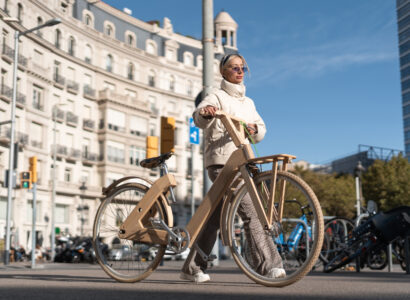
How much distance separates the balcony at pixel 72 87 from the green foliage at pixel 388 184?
25.9 metres

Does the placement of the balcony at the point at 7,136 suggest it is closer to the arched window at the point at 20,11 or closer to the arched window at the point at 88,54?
the arched window at the point at 20,11

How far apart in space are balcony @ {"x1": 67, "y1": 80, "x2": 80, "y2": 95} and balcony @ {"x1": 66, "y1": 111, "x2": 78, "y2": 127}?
1.86 m

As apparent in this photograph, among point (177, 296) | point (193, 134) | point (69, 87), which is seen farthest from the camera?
point (69, 87)

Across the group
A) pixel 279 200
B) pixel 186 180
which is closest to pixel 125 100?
pixel 186 180

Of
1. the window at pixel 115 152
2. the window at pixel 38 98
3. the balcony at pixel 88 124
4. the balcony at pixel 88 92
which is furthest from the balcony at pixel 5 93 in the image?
the window at pixel 115 152

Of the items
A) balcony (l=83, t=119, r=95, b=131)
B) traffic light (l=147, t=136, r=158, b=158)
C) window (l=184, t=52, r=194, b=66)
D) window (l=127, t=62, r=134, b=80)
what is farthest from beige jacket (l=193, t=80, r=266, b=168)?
window (l=184, t=52, r=194, b=66)

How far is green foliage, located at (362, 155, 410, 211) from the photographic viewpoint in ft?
147

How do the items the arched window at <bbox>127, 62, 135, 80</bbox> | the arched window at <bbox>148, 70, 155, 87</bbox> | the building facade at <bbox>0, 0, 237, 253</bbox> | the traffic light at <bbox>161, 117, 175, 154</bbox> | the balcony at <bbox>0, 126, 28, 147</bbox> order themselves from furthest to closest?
the arched window at <bbox>148, 70, 155, 87</bbox>, the arched window at <bbox>127, 62, 135, 80</bbox>, the building facade at <bbox>0, 0, 237, 253</bbox>, the balcony at <bbox>0, 126, 28, 147</bbox>, the traffic light at <bbox>161, 117, 175, 154</bbox>

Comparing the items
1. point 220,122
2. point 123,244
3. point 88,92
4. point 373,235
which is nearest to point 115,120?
point 88,92

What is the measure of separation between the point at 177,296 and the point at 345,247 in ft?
16.7

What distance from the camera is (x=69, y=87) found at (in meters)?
48.6

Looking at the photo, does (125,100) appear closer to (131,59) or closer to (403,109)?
(131,59)

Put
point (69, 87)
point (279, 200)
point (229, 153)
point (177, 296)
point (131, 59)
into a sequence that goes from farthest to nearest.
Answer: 1. point (131, 59)
2. point (69, 87)
3. point (229, 153)
4. point (279, 200)
5. point (177, 296)

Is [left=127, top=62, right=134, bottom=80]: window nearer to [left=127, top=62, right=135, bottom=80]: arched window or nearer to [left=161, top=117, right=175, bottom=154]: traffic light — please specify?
[left=127, top=62, right=135, bottom=80]: arched window
